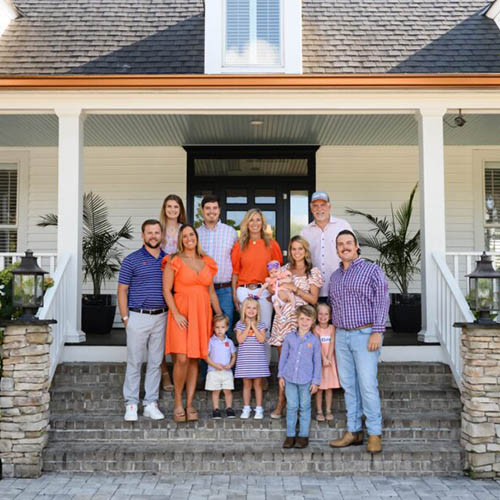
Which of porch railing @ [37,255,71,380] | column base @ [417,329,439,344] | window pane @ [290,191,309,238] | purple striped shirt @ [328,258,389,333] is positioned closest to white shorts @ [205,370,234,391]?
purple striped shirt @ [328,258,389,333]

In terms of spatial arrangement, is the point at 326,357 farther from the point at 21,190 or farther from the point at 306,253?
the point at 21,190

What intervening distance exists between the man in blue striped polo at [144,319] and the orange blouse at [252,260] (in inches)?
25.7

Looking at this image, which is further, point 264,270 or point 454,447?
point 264,270

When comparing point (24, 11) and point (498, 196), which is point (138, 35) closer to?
point (24, 11)

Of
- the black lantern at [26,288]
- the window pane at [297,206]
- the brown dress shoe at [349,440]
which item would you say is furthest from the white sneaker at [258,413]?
the window pane at [297,206]

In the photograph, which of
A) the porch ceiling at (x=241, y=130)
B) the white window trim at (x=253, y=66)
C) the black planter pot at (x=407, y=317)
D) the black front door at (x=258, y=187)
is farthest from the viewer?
the black front door at (x=258, y=187)

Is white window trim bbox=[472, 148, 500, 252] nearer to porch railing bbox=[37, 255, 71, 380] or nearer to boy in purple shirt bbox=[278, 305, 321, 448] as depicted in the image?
boy in purple shirt bbox=[278, 305, 321, 448]

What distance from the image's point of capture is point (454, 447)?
176 inches

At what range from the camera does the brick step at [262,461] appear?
432 cm

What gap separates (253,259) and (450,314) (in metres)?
1.92

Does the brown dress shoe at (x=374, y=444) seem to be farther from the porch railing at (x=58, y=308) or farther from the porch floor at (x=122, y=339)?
the porch railing at (x=58, y=308)

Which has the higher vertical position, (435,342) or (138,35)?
(138,35)

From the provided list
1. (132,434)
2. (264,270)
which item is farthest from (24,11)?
(132,434)

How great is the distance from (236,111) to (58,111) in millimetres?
1789
